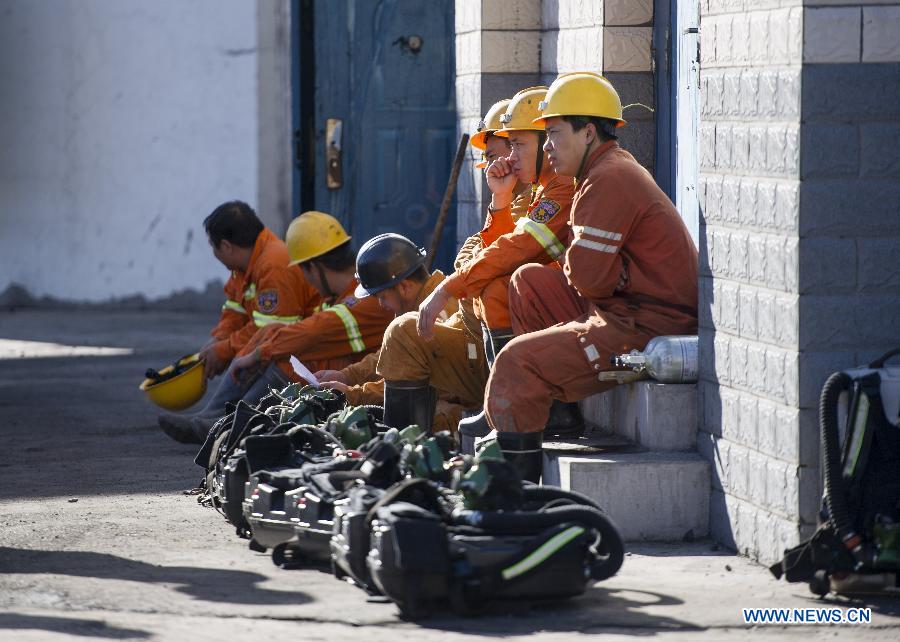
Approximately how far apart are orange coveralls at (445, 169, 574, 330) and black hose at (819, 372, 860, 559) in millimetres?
1813

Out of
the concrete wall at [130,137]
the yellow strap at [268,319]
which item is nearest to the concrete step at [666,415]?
the yellow strap at [268,319]

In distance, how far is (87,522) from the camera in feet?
21.0

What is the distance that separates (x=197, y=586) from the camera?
532 cm

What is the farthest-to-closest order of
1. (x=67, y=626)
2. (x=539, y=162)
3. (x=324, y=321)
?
(x=324, y=321)
(x=539, y=162)
(x=67, y=626)

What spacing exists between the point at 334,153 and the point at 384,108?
1.48ft

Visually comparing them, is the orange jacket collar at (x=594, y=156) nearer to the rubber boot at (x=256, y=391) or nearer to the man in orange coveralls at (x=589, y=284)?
the man in orange coveralls at (x=589, y=284)

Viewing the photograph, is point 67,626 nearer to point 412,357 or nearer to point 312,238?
point 412,357

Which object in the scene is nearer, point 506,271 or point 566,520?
point 566,520

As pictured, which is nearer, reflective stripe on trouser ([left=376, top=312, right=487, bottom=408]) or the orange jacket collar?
the orange jacket collar

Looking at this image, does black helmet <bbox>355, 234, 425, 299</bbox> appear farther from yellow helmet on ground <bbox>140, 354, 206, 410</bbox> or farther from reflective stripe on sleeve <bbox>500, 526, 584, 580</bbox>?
reflective stripe on sleeve <bbox>500, 526, 584, 580</bbox>

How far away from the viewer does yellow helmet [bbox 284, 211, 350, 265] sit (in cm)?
852

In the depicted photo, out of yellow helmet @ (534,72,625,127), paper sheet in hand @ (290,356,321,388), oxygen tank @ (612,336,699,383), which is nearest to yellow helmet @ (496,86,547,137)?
yellow helmet @ (534,72,625,127)

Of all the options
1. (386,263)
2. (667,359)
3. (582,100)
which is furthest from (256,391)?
(667,359)

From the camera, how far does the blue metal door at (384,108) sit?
36.4ft
